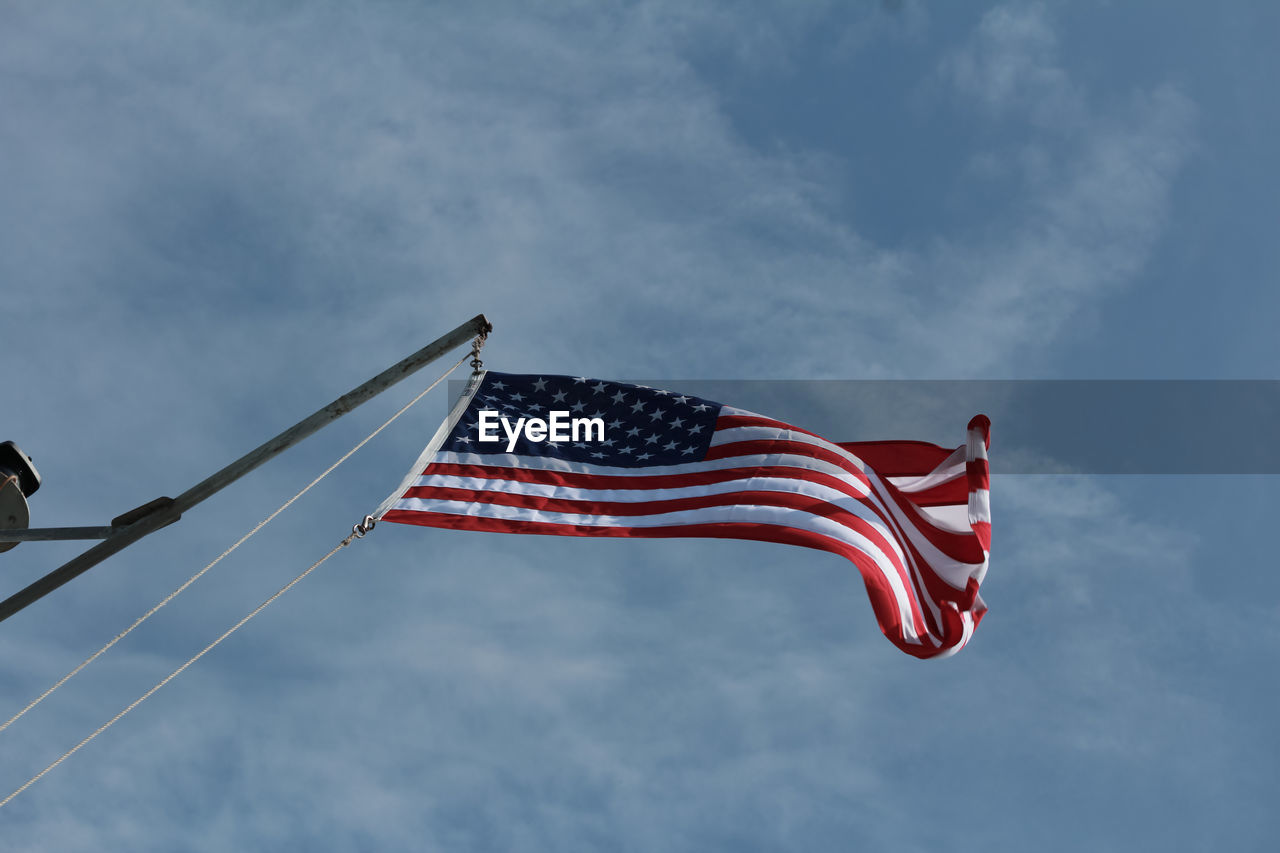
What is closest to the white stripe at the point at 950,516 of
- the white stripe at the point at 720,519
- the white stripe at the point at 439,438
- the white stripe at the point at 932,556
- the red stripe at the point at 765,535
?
the white stripe at the point at 932,556

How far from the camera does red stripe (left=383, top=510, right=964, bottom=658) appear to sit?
12.9m

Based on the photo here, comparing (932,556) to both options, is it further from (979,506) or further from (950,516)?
(950,516)

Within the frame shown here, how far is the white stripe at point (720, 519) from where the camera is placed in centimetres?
1336

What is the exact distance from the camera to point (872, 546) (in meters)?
13.7

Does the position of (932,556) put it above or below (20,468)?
above

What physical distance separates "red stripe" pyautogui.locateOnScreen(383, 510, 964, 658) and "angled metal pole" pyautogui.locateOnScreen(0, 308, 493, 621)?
96.8 inches

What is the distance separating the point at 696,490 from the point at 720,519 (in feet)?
1.55

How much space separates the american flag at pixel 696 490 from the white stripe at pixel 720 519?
0.6 inches

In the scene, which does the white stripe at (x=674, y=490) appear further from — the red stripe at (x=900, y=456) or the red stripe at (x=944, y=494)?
the red stripe at (x=900, y=456)

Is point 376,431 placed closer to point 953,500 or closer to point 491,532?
point 491,532

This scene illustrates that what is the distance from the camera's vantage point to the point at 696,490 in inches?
547

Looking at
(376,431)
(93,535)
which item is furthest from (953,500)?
(93,535)

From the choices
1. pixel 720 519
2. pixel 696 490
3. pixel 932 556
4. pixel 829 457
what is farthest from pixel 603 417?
pixel 932 556

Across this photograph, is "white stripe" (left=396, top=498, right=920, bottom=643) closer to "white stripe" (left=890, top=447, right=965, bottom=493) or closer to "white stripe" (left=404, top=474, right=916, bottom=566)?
"white stripe" (left=404, top=474, right=916, bottom=566)
